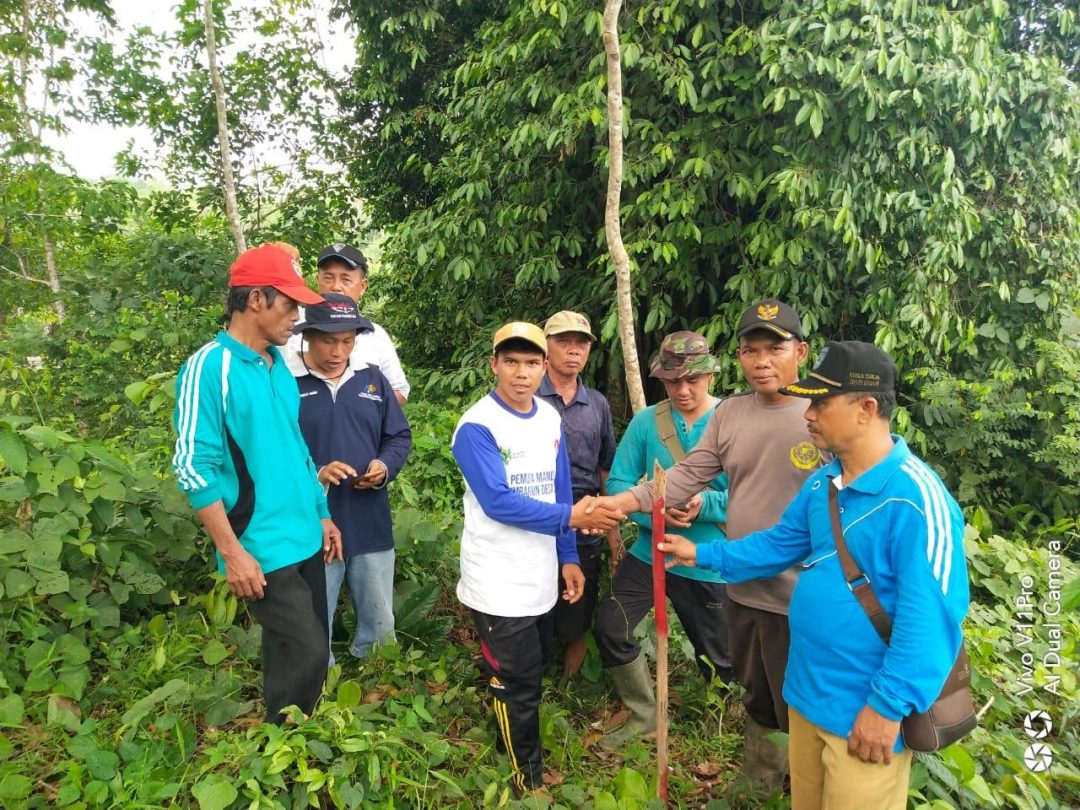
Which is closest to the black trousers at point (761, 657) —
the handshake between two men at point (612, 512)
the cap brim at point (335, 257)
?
the handshake between two men at point (612, 512)

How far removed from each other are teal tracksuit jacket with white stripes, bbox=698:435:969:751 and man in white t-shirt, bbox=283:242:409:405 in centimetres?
218

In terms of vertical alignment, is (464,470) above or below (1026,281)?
below

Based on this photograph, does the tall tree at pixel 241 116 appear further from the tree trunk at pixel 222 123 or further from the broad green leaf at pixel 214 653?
the broad green leaf at pixel 214 653

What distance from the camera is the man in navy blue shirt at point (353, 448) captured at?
3.04 metres

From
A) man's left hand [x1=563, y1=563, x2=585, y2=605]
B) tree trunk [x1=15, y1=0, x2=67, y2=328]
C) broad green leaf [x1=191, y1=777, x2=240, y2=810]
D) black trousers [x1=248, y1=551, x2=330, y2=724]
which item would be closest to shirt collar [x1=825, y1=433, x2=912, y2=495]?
man's left hand [x1=563, y1=563, x2=585, y2=605]

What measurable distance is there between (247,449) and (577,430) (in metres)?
1.74

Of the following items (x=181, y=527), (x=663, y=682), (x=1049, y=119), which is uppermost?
(x=1049, y=119)

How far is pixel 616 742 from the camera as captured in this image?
3256 millimetres

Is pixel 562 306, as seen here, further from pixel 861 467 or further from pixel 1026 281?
pixel 861 467

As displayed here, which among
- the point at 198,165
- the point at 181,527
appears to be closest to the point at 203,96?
the point at 198,165

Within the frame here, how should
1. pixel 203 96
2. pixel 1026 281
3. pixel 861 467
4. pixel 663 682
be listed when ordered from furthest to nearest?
pixel 203 96 → pixel 1026 281 → pixel 663 682 → pixel 861 467

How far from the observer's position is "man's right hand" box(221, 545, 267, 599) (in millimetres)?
2279

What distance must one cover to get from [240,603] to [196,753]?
1.03 meters

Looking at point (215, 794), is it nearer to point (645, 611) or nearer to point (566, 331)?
point (645, 611)
